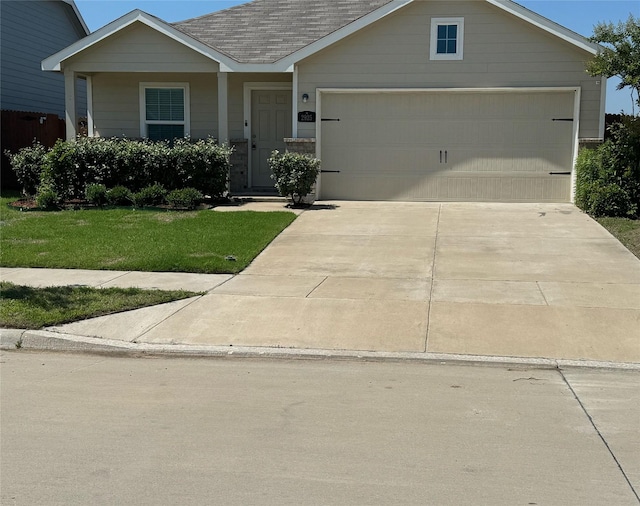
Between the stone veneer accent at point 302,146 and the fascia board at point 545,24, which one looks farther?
the stone veneer accent at point 302,146

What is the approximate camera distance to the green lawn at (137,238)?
1062cm

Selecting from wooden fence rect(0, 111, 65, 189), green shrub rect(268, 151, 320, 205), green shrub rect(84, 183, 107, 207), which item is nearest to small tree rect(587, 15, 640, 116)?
green shrub rect(268, 151, 320, 205)

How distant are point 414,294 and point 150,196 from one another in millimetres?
7988

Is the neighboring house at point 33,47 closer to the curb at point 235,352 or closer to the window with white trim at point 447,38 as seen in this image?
the window with white trim at point 447,38

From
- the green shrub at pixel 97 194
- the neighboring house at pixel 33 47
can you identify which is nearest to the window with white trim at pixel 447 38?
the green shrub at pixel 97 194

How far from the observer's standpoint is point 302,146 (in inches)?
640

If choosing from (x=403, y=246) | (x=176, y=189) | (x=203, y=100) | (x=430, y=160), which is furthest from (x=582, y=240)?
(x=203, y=100)

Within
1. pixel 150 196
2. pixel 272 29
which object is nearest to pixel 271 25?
pixel 272 29

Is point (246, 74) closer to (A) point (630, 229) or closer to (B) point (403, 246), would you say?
(B) point (403, 246)

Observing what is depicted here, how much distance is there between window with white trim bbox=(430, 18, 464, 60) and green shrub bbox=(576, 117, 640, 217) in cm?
369

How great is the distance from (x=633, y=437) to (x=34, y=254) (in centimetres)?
900

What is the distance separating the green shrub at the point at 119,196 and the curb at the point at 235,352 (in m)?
8.16

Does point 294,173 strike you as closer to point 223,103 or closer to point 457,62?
point 223,103

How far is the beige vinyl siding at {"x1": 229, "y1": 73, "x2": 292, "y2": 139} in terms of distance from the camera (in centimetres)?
1775
